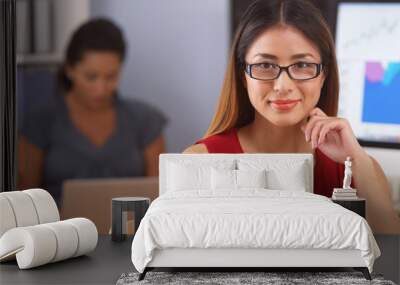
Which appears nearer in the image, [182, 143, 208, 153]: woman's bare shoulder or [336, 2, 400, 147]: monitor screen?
[336, 2, 400, 147]: monitor screen

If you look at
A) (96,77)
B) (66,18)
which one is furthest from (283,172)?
(66,18)

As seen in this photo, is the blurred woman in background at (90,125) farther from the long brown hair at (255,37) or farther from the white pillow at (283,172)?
the white pillow at (283,172)

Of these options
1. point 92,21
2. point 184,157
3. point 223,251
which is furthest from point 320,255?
point 92,21

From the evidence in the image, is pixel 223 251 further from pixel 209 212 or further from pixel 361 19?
pixel 361 19

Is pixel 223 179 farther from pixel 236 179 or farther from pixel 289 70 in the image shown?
pixel 289 70

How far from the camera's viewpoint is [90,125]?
714cm

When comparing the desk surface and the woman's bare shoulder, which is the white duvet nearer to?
the desk surface

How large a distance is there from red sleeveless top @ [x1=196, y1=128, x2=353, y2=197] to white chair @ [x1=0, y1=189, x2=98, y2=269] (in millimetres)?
1524

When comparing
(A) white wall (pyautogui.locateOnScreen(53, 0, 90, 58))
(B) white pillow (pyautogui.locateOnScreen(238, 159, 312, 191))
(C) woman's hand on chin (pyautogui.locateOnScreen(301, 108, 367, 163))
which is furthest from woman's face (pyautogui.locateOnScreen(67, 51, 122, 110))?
(C) woman's hand on chin (pyautogui.locateOnScreen(301, 108, 367, 163))

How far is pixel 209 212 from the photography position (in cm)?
534

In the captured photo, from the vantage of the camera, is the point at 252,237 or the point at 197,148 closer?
the point at 252,237

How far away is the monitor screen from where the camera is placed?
7.07 m

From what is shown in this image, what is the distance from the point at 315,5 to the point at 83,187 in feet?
8.35

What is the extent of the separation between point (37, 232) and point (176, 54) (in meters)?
2.24
